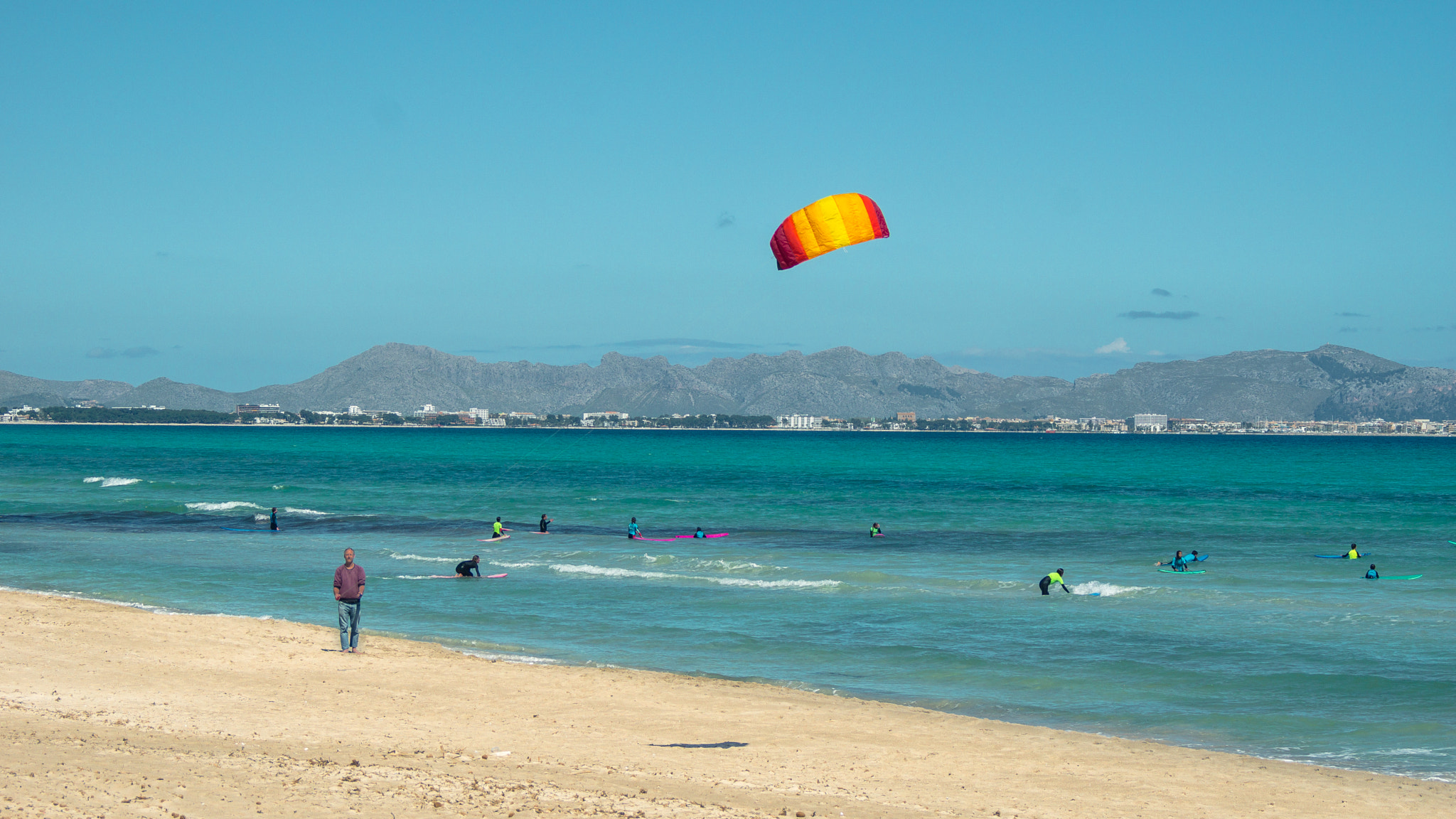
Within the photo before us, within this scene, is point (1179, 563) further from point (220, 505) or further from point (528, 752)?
point (220, 505)

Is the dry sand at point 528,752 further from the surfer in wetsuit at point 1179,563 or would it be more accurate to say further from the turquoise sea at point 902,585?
the surfer in wetsuit at point 1179,563

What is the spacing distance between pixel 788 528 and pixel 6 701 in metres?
35.9

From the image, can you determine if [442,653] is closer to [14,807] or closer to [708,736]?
[708,736]

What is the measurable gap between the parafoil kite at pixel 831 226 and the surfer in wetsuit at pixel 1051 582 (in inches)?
526

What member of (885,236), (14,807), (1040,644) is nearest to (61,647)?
(14,807)

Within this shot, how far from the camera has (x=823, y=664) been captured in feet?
66.4

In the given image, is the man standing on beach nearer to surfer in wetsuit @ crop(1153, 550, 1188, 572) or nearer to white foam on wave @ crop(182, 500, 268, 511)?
surfer in wetsuit @ crop(1153, 550, 1188, 572)

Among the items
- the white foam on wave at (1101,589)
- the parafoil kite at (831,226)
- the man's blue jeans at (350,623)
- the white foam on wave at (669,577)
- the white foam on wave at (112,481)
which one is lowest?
the white foam on wave at (669,577)

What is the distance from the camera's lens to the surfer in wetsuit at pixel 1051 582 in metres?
28.7

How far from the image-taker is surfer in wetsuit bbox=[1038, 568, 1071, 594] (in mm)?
28672

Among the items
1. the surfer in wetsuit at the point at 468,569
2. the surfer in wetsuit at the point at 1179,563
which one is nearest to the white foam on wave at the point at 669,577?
the surfer in wetsuit at the point at 468,569

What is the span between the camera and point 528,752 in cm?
1337

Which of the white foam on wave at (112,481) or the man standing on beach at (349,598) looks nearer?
the man standing on beach at (349,598)

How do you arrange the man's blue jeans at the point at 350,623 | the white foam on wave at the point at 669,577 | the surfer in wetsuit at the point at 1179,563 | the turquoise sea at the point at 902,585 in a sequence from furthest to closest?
the surfer in wetsuit at the point at 1179,563 < the white foam on wave at the point at 669,577 < the man's blue jeans at the point at 350,623 < the turquoise sea at the point at 902,585
